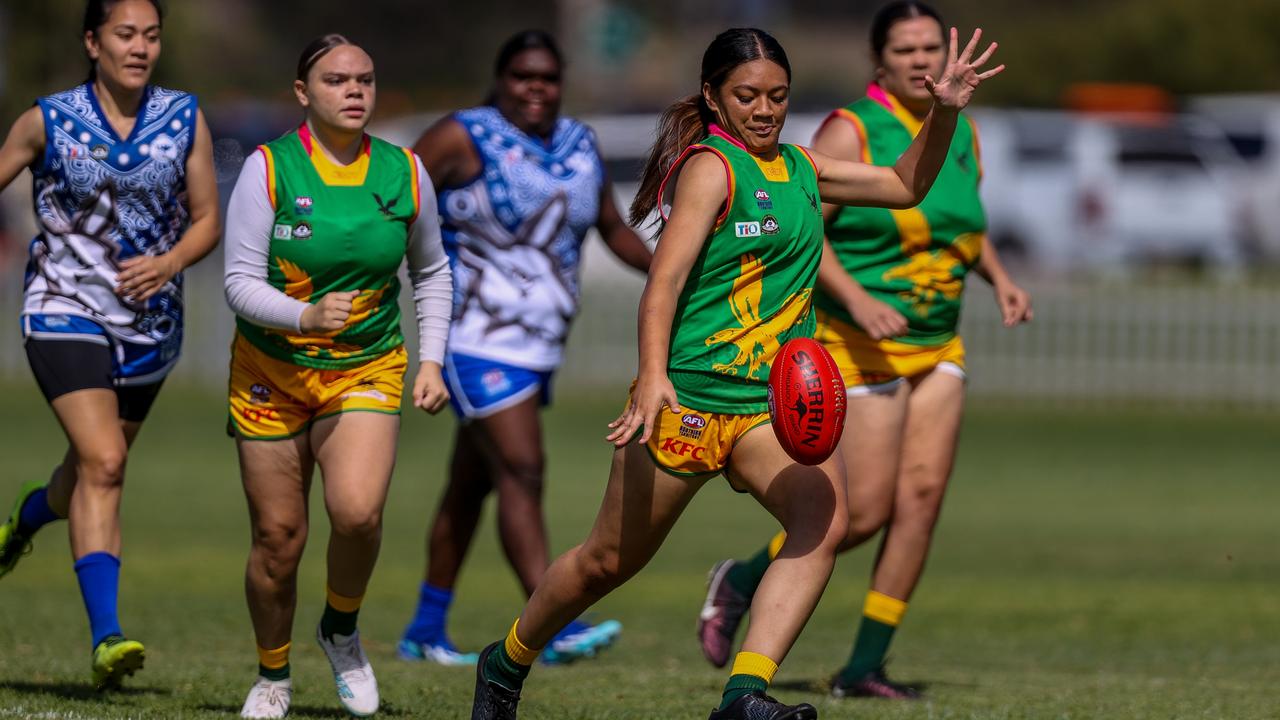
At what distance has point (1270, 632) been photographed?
9438 mm

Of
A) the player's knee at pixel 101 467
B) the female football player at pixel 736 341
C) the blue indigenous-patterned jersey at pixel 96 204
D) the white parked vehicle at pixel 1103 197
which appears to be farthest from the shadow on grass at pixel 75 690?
the white parked vehicle at pixel 1103 197

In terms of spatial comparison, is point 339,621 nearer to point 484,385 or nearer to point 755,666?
point 755,666

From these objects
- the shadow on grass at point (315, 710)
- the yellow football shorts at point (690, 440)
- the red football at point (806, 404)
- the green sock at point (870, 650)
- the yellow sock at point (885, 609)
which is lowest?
the shadow on grass at point (315, 710)

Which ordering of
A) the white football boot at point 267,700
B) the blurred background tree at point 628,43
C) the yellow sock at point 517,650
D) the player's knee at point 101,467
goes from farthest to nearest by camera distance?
the blurred background tree at point 628,43 < the player's knee at point 101,467 < the white football boot at point 267,700 < the yellow sock at point 517,650

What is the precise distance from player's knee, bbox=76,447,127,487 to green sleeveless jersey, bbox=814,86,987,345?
257 cm

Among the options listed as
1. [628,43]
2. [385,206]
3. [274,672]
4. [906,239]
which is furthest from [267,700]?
[628,43]

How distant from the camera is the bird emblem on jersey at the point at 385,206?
20.0 feet

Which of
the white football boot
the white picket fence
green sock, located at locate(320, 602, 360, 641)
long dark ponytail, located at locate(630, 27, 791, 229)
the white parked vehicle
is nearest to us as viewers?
long dark ponytail, located at locate(630, 27, 791, 229)

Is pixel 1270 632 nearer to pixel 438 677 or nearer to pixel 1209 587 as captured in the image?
pixel 1209 587

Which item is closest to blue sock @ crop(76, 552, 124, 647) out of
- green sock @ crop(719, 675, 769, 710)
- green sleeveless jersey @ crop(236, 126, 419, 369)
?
green sleeveless jersey @ crop(236, 126, 419, 369)

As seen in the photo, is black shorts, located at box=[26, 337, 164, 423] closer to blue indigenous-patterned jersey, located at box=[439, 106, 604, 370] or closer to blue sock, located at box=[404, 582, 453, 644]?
blue indigenous-patterned jersey, located at box=[439, 106, 604, 370]

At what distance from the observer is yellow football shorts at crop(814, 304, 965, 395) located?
6988 millimetres

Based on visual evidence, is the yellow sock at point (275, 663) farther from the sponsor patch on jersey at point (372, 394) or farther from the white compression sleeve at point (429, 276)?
the white compression sleeve at point (429, 276)

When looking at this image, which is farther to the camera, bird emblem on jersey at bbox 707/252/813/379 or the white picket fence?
the white picket fence
